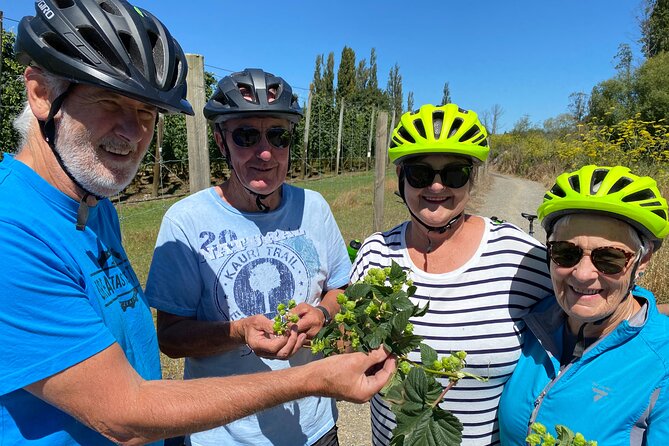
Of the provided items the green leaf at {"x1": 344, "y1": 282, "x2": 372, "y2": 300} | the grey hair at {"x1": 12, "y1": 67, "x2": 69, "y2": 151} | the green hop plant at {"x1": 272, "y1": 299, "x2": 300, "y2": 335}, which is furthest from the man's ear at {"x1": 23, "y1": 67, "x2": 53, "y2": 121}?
the green leaf at {"x1": 344, "y1": 282, "x2": 372, "y2": 300}

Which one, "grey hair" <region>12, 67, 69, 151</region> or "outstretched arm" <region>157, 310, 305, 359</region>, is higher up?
"grey hair" <region>12, 67, 69, 151</region>

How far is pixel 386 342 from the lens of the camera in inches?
59.9

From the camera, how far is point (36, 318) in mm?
1196

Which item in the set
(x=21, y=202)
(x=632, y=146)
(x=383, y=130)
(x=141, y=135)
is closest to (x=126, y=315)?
(x=21, y=202)

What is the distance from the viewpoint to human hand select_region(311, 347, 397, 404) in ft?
4.94

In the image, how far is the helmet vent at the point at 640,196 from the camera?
170 cm

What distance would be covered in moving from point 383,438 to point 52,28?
2390mm

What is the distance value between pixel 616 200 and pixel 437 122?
1.01 m

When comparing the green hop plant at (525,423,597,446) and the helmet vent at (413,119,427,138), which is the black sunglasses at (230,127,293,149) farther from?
the green hop plant at (525,423,597,446)

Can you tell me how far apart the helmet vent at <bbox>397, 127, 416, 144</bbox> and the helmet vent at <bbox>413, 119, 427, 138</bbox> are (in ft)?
0.18

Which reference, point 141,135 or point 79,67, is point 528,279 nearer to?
point 141,135

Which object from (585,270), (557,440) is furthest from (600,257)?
(557,440)

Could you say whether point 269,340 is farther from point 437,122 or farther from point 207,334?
point 437,122

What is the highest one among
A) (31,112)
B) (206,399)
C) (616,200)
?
(31,112)
